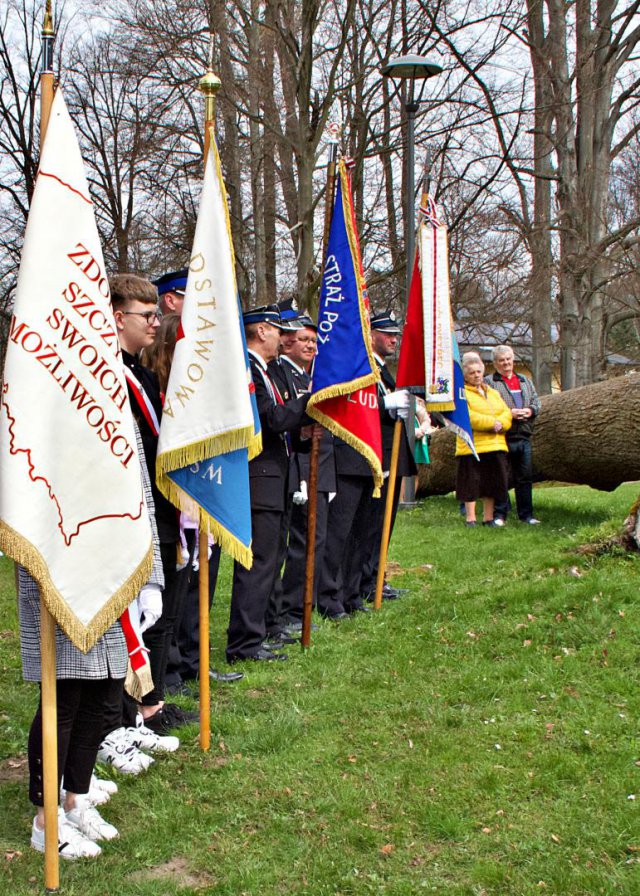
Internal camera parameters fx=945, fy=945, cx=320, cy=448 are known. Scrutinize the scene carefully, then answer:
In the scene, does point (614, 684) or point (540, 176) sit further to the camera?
point (540, 176)

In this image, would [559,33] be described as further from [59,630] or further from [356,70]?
[59,630]

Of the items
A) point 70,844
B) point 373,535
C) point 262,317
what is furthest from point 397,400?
point 70,844

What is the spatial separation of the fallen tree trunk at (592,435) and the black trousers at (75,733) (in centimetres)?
755

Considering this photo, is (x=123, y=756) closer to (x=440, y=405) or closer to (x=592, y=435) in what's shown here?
(x=440, y=405)

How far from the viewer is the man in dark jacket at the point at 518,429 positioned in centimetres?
1086

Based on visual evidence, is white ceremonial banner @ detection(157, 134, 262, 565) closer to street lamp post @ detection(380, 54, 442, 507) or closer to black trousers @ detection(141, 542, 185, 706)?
black trousers @ detection(141, 542, 185, 706)

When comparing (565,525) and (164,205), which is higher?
(164,205)

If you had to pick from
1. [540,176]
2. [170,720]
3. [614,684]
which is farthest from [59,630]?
[540,176]

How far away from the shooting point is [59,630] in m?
3.57

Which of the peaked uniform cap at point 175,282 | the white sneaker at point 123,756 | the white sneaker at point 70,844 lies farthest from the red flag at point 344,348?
the white sneaker at point 70,844

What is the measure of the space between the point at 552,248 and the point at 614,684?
2030 cm

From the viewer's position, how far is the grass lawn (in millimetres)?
3414

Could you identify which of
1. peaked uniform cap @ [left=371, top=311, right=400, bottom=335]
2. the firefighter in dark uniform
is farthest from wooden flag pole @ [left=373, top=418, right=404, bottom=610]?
peaked uniform cap @ [left=371, top=311, right=400, bottom=335]

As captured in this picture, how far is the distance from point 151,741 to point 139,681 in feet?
2.59
